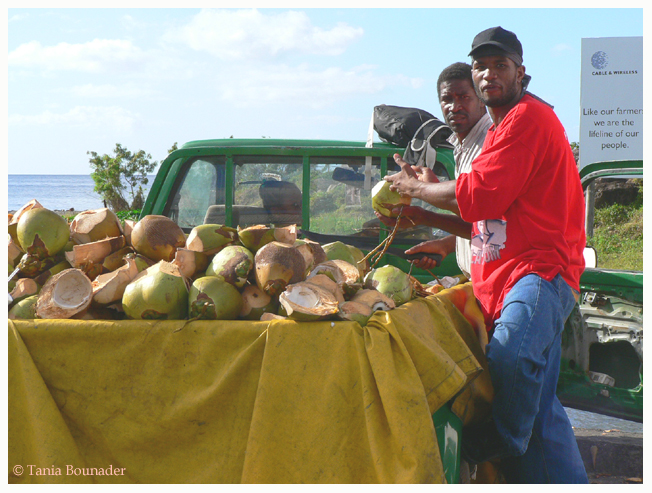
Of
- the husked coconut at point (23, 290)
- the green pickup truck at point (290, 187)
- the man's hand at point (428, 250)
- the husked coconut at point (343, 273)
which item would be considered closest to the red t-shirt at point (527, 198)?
the husked coconut at point (343, 273)

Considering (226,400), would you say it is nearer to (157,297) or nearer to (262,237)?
(157,297)

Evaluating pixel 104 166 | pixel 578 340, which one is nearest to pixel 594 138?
pixel 578 340

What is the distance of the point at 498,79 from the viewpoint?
7.66 feet

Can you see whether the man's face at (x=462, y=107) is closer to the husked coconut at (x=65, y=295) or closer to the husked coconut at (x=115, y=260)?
the husked coconut at (x=115, y=260)

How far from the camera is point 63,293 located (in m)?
2.10

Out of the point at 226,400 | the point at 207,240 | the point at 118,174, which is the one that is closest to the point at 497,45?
the point at 207,240

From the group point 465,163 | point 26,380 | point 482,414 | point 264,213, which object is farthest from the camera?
point 264,213

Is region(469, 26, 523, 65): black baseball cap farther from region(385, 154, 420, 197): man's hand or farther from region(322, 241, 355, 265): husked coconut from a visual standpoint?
region(322, 241, 355, 265): husked coconut

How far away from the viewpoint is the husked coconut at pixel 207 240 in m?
2.29

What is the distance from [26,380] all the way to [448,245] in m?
2.13

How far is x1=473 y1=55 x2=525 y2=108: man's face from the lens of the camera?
2326 mm

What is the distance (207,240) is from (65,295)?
56 cm

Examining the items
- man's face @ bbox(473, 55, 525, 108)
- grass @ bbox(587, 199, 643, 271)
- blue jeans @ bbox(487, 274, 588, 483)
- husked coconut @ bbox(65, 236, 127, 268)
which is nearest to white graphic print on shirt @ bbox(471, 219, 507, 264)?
blue jeans @ bbox(487, 274, 588, 483)

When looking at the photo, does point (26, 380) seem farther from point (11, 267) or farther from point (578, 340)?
point (578, 340)
